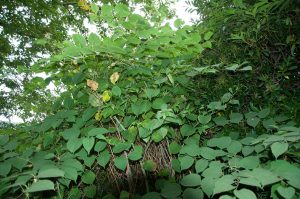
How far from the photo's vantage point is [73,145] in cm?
145

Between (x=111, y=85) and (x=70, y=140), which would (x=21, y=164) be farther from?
(x=111, y=85)

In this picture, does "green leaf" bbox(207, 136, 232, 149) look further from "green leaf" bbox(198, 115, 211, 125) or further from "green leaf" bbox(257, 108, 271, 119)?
"green leaf" bbox(257, 108, 271, 119)

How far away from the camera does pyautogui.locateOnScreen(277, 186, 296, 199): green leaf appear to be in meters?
1.05

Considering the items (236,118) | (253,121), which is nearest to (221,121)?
(236,118)

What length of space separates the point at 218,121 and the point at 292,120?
1.58 feet

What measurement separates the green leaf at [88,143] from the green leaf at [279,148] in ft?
2.84

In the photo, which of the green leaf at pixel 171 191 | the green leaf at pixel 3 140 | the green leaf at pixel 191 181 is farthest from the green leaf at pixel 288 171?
the green leaf at pixel 3 140

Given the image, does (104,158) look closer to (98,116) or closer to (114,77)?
(98,116)

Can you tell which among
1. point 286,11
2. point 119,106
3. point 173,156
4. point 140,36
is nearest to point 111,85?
point 119,106

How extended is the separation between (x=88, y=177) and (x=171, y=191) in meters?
0.47

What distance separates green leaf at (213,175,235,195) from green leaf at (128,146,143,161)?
1.59 feet

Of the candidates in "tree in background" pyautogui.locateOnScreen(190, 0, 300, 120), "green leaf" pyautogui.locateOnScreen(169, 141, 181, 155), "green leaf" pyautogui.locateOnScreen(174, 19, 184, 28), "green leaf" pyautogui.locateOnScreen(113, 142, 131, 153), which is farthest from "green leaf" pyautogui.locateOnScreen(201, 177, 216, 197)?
"green leaf" pyautogui.locateOnScreen(174, 19, 184, 28)

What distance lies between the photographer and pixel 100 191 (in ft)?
5.27

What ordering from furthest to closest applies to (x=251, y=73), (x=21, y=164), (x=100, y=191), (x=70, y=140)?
(x=251, y=73) → (x=100, y=191) → (x=70, y=140) → (x=21, y=164)
